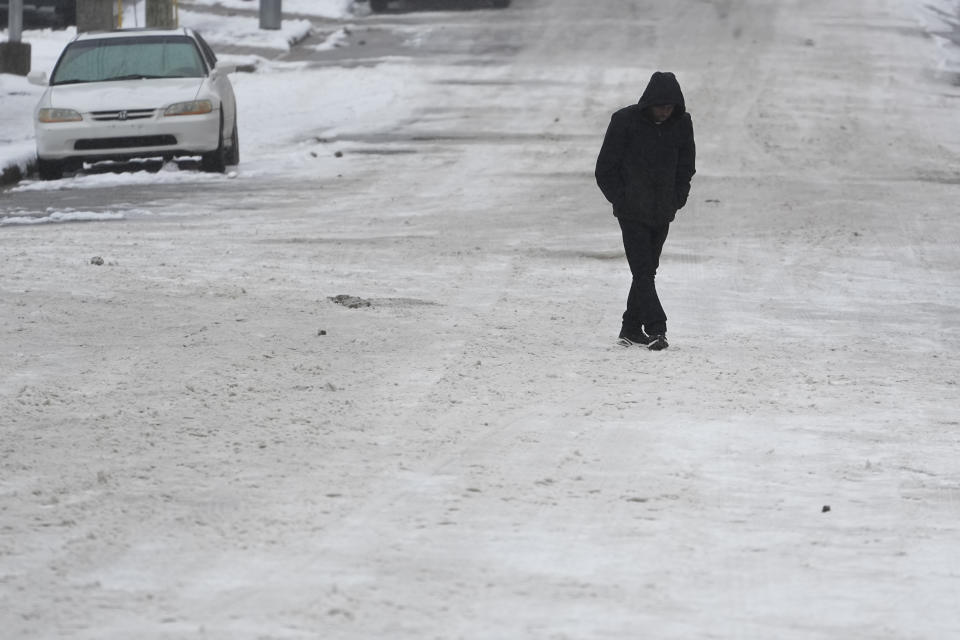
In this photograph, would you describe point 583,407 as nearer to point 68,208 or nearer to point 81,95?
point 68,208

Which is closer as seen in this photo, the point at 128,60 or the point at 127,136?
the point at 127,136

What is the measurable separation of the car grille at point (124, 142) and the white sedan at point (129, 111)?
0.01 m

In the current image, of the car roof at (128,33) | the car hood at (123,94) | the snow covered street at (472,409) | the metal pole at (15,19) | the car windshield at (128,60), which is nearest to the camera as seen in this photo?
the snow covered street at (472,409)

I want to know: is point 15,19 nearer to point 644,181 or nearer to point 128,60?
point 128,60

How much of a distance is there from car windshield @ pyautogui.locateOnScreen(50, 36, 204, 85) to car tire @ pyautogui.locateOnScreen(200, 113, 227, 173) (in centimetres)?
110

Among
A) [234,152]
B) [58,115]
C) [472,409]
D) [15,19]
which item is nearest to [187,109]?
[234,152]

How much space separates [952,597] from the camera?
486 centimetres

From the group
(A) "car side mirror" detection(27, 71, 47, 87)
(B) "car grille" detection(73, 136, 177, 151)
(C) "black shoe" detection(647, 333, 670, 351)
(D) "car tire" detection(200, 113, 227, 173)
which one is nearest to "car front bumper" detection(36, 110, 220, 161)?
(B) "car grille" detection(73, 136, 177, 151)

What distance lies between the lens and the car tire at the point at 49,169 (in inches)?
688

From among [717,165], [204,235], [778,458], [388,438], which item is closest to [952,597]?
[778,458]

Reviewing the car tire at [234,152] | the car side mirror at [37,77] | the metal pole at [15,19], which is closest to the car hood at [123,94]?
the car side mirror at [37,77]

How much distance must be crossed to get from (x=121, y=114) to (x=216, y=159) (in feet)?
3.52

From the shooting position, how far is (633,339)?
8.98 meters

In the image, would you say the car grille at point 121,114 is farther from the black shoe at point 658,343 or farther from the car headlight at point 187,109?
the black shoe at point 658,343
